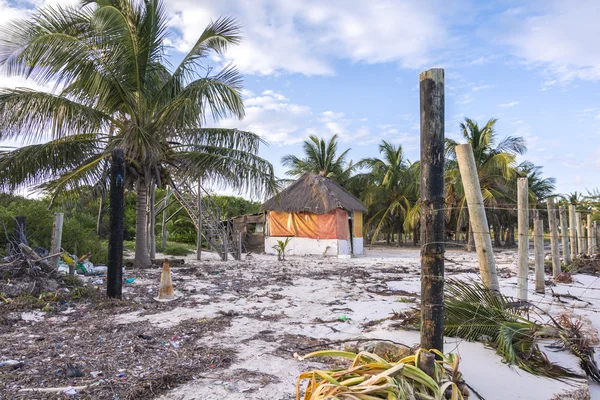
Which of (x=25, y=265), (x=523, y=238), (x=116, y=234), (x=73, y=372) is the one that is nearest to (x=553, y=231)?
(x=523, y=238)

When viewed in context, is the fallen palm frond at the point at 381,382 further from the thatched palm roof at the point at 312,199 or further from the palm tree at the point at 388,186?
the palm tree at the point at 388,186

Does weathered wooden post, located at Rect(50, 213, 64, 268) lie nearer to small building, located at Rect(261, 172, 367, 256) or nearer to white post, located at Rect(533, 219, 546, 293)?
white post, located at Rect(533, 219, 546, 293)

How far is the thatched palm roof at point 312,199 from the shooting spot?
706 inches

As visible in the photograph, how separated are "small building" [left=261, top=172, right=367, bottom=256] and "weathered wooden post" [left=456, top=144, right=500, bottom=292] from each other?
12.8 m

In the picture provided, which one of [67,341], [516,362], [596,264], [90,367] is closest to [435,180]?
[516,362]

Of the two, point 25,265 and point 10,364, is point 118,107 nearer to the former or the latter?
point 25,265

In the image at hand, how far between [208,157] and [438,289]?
806 centimetres

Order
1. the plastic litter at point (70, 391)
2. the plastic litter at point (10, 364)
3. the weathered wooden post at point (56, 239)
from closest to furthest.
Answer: the plastic litter at point (70, 391)
the plastic litter at point (10, 364)
the weathered wooden post at point (56, 239)

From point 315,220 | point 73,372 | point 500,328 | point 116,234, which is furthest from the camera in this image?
point 315,220

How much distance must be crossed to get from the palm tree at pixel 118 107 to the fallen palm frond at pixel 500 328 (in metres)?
7.18

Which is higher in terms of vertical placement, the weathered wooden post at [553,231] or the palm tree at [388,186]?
the palm tree at [388,186]

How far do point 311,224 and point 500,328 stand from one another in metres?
14.9

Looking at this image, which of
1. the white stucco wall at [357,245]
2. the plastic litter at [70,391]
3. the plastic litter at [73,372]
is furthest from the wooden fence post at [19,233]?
the white stucco wall at [357,245]

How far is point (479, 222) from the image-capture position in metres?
4.43
